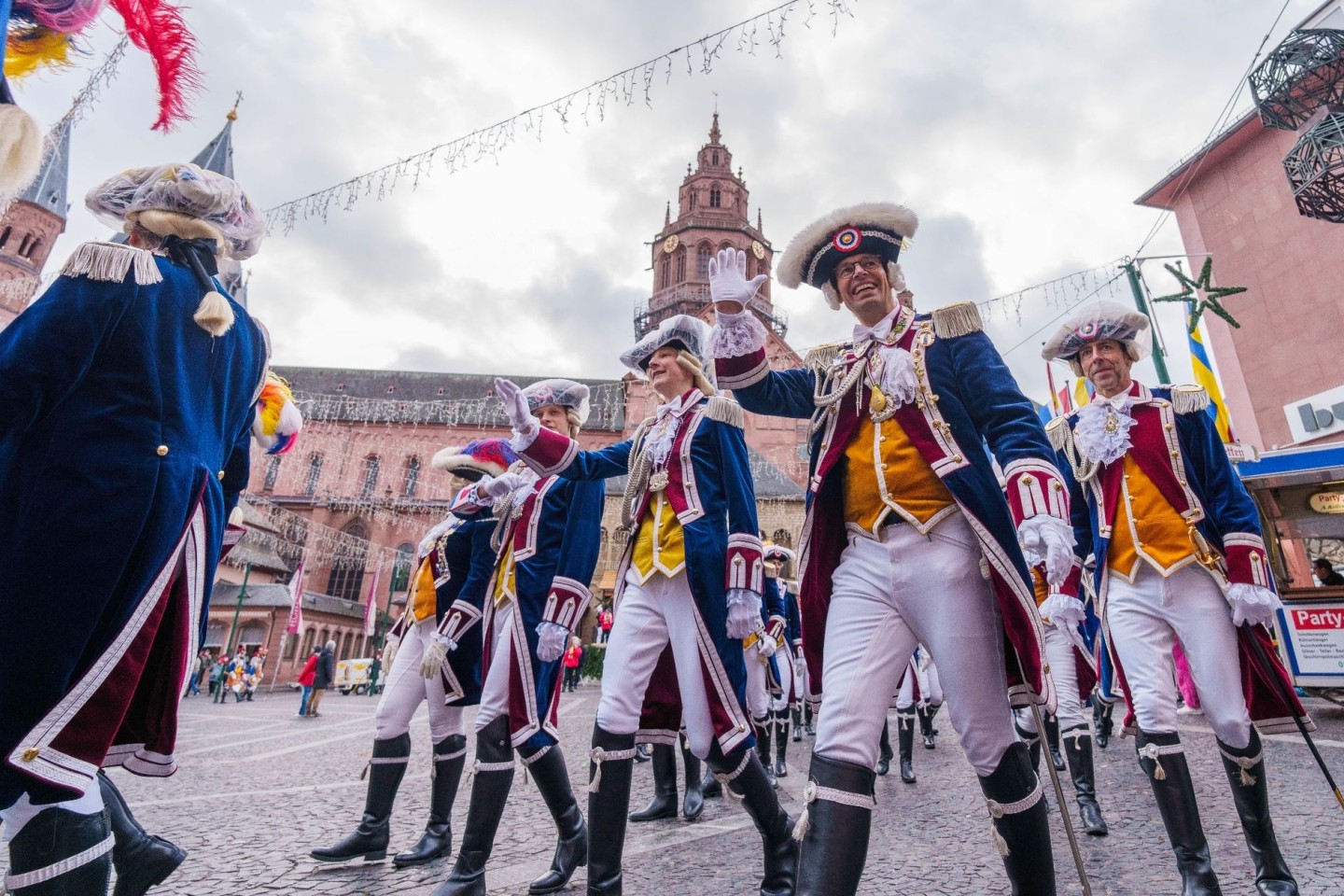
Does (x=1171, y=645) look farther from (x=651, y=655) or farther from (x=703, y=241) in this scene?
(x=703, y=241)

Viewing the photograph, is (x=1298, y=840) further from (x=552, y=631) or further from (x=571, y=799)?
(x=552, y=631)

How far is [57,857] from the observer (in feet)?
5.46

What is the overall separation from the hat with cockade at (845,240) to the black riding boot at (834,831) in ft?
5.61

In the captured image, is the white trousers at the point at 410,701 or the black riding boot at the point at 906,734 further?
the black riding boot at the point at 906,734

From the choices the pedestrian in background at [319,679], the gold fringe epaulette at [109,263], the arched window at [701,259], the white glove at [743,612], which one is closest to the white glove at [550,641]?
the white glove at [743,612]

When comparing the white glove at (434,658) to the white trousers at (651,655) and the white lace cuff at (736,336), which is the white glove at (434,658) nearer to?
the white trousers at (651,655)

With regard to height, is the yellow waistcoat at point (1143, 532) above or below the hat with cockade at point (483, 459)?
below

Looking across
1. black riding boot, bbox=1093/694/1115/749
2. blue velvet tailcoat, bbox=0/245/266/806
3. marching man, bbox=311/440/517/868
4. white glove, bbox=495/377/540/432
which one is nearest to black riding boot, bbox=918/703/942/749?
Answer: black riding boot, bbox=1093/694/1115/749

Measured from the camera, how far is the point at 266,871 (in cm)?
329

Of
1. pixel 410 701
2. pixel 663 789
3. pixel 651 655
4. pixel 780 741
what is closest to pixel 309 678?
pixel 780 741

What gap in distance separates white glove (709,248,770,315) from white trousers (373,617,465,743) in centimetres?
243

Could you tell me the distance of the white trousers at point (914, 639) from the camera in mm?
2053

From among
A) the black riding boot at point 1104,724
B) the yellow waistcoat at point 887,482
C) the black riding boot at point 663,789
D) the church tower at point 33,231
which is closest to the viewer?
the yellow waistcoat at point 887,482

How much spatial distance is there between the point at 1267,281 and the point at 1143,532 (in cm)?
3011
